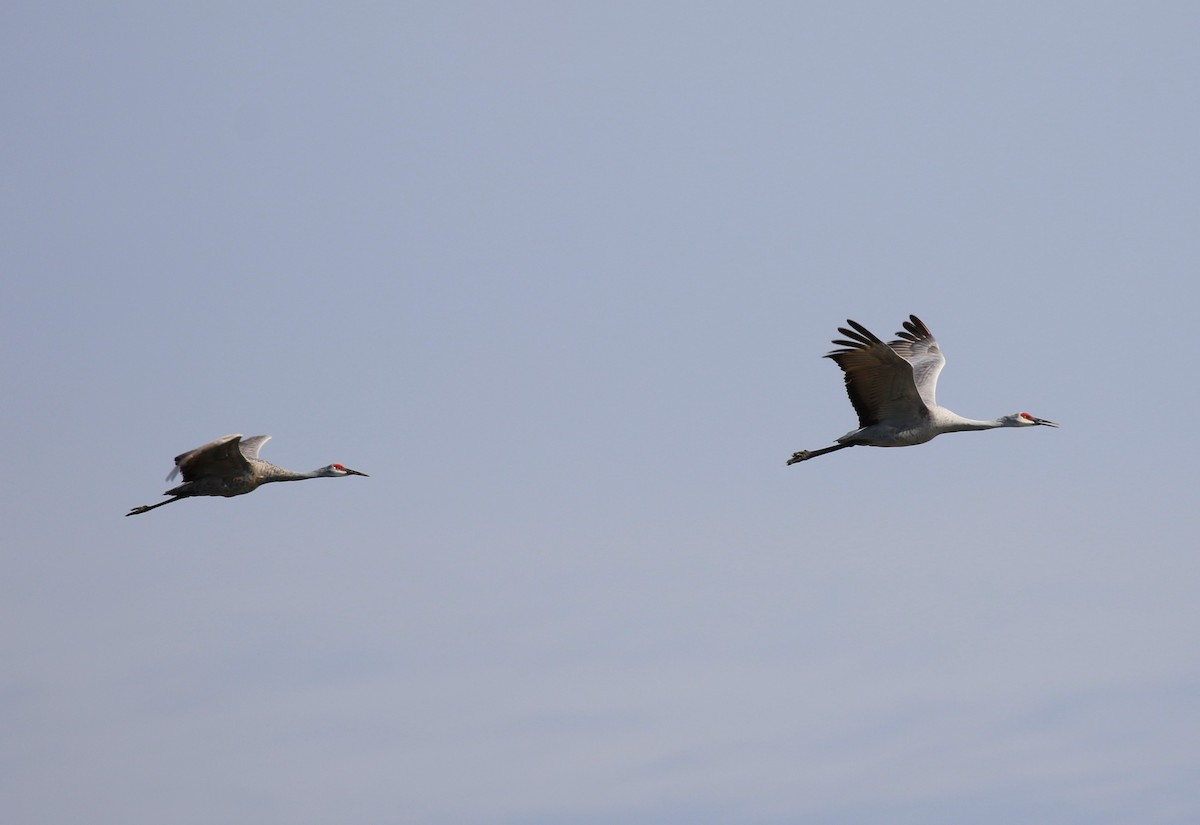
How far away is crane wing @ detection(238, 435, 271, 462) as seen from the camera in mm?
26969

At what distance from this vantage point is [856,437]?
2480 centimetres

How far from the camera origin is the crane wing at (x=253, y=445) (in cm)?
2697

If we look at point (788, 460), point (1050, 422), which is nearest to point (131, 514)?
point (788, 460)

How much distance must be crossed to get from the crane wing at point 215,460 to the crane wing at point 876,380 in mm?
8328

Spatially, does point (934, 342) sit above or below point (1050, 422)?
above

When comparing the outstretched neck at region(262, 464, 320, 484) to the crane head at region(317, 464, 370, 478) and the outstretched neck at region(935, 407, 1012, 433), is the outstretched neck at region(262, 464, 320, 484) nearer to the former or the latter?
the crane head at region(317, 464, 370, 478)

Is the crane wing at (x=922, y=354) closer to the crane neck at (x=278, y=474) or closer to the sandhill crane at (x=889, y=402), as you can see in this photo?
the sandhill crane at (x=889, y=402)

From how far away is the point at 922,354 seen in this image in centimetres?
2731

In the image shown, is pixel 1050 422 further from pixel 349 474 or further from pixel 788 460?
pixel 349 474

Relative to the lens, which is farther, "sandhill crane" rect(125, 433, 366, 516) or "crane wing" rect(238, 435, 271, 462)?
"crane wing" rect(238, 435, 271, 462)

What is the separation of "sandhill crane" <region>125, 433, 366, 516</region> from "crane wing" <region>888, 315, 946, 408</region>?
337 inches

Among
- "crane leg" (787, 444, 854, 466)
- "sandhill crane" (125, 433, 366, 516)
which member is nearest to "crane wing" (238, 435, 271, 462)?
"sandhill crane" (125, 433, 366, 516)

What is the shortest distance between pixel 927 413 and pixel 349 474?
8.85m

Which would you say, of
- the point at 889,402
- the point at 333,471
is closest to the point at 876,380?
the point at 889,402
